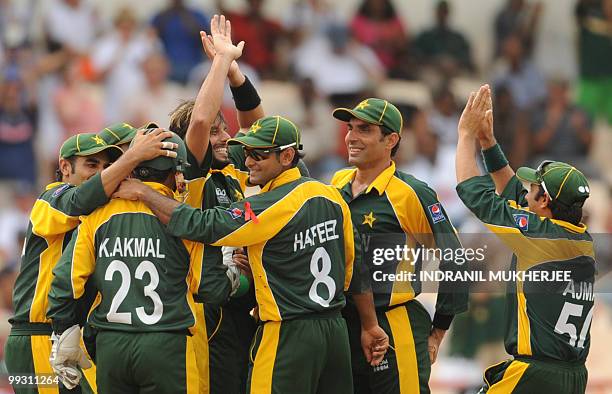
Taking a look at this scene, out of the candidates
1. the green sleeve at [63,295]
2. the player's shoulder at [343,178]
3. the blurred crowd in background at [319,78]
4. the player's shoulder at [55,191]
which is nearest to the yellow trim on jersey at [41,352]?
the green sleeve at [63,295]

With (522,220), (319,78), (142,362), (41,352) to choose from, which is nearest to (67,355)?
(142,362)

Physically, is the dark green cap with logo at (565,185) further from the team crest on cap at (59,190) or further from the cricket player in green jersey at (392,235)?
the team crest on cap at (59,190)

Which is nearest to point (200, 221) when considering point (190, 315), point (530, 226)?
point (190, 315)

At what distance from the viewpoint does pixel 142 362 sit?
670 centimetres

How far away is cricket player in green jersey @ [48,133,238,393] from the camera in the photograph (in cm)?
674

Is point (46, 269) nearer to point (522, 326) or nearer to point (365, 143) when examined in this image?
point (365, 143)

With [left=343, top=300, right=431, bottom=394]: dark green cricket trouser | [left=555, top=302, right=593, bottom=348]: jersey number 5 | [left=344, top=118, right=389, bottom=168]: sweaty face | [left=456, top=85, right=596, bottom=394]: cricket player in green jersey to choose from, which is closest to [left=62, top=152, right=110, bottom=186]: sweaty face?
[left=344, top=118, right=389, bottom=168]: sweaty face

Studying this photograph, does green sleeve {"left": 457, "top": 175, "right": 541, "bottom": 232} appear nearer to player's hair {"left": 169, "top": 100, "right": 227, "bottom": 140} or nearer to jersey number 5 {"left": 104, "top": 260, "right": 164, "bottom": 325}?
player's hair {"left": 169, "top": 100, "right": 227, "bottom": 140}

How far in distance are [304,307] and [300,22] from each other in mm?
10160

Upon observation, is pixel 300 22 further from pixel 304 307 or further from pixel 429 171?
pixel 304 307

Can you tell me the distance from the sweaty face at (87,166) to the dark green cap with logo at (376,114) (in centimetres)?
147

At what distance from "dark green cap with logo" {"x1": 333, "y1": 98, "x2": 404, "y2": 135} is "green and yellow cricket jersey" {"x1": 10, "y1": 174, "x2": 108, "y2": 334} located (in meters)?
1.75

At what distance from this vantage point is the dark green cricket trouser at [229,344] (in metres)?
7.77

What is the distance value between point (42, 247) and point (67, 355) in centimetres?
90
